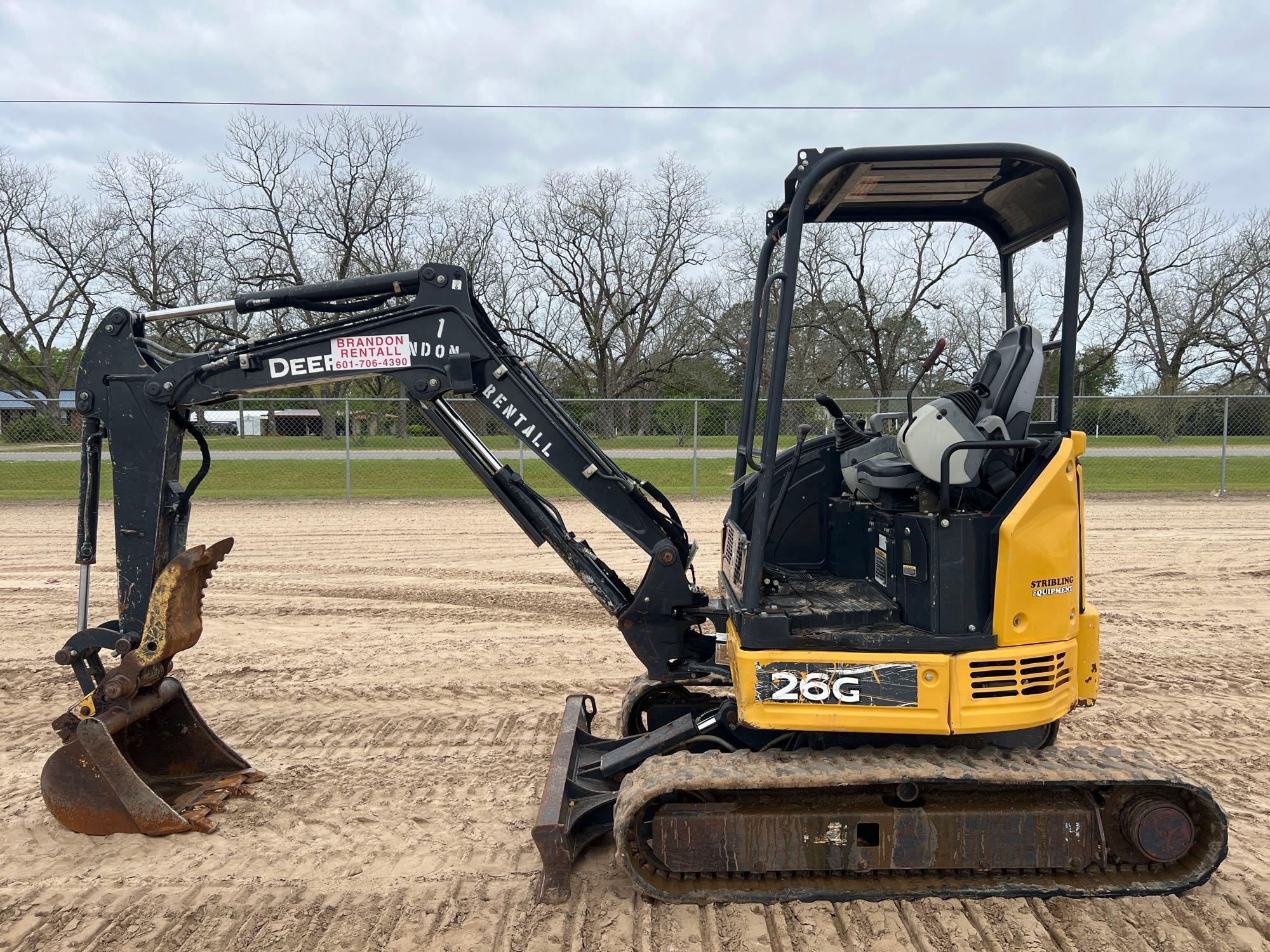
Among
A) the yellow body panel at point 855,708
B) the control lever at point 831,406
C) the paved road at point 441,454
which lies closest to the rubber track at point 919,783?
the yellow body panel at point 855,708

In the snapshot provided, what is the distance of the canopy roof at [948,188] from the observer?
3387 mm

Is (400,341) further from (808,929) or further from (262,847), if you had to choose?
(808,929)

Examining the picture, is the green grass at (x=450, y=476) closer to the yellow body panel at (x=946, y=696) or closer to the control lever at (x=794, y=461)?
the control lever at (x=794, y=461)

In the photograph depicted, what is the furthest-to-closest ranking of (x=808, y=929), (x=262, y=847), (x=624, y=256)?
(x=624, y=256)
(x=262, y=847)
(x=808, y=929)

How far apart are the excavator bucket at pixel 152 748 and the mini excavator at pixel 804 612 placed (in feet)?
0.04

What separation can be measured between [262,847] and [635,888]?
176cm

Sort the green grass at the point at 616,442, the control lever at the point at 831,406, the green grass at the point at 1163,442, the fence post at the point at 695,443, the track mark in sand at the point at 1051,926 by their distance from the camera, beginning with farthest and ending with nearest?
the green grass at the point at 1163,442, the green grass at the point at 616,442, the fence post at the point at 695,443, the control lever at the point at 831,406, the track mark in sand at the point at 1051,926

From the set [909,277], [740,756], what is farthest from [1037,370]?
[909,277]

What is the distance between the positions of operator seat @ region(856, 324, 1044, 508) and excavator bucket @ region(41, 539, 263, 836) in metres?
3.33

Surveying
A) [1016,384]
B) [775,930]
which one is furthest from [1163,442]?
[775,930]

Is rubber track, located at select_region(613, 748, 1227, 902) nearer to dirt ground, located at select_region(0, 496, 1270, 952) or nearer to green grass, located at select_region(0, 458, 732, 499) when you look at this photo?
dirt ground, located at select_region(0, 496, 1270, 952)

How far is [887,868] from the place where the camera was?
3.34m

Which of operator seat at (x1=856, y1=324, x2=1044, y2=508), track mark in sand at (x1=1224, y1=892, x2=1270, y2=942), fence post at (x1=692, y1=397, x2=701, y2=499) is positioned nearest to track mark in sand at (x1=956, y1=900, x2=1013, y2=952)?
track mark in sand at (x1=1224, y1=892, x2=1270, y2=942)

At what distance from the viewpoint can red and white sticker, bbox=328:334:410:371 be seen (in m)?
4.19
